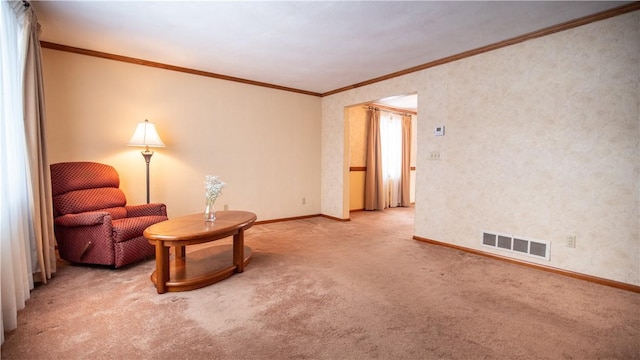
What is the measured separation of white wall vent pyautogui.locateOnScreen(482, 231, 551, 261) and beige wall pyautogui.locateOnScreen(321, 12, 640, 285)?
69mm

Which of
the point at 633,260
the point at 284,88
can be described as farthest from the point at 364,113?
the point at 633,260

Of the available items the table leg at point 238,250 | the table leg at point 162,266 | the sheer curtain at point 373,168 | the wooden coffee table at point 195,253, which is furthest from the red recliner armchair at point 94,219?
the sheer curtain at point 373,168

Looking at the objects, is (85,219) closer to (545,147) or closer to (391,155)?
(545,147)

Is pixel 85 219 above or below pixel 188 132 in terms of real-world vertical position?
below

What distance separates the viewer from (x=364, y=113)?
21.5 ft

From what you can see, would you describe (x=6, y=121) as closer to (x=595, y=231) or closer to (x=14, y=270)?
(x=14, y=270)

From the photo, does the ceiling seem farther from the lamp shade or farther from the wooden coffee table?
the wooden coffee table

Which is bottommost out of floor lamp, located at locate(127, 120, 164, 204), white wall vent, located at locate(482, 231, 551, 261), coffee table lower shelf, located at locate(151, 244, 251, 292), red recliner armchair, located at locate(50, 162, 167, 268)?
coffee table lower shelf, located at locate(151, 244, 251, 292)

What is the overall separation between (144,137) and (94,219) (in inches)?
47.3

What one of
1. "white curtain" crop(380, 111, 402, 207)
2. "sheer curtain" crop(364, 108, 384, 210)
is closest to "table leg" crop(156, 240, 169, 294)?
"sheer curtain" crop(364, 108, 384, 210)

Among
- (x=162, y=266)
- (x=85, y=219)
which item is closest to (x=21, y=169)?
(x=85, y=219)

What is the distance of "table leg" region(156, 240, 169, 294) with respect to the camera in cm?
232

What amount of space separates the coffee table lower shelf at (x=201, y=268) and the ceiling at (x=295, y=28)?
228cm

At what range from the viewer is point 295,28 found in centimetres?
288
